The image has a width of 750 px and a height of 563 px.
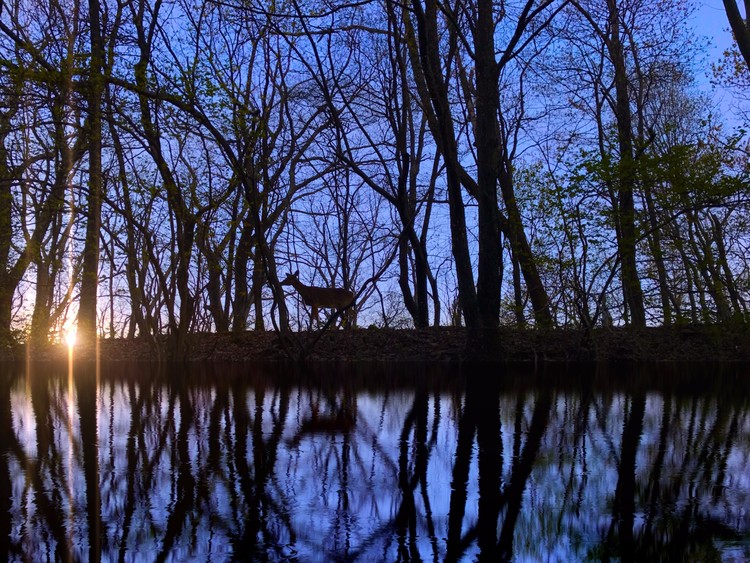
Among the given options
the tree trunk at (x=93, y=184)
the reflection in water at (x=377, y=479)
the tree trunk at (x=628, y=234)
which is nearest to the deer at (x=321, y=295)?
the tree trunk at (x=93, y=184)

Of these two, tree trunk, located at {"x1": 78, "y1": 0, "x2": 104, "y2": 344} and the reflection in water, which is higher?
tree trunk, located at {"x1": 78, "y1": 0, "x2": 104, "y2": 344}

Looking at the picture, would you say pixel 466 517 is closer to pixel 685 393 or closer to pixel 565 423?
pixel 565 423

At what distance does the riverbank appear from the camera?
15516mm

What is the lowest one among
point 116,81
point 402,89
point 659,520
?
point 659,520

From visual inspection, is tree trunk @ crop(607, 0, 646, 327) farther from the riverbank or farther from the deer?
the deer

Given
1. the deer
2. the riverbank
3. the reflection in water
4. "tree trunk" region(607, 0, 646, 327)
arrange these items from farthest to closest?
the deer < the riverbank < "tree trunk" region(607, 0, 646, 327) < the reflection in water

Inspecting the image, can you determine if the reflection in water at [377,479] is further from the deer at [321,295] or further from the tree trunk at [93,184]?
the deer at [321,295]

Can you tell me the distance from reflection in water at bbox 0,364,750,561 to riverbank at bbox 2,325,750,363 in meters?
6.97

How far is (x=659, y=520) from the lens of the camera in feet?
11.3

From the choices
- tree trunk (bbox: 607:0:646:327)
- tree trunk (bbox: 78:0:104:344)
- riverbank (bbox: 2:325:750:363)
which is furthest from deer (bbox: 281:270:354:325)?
tree trunk (bbox: 607:0:646:327)

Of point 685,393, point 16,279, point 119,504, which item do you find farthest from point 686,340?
point 16,279

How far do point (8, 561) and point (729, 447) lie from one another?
4697 mm

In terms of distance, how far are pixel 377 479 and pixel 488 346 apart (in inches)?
411

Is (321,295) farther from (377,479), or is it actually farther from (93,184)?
(377,479)
